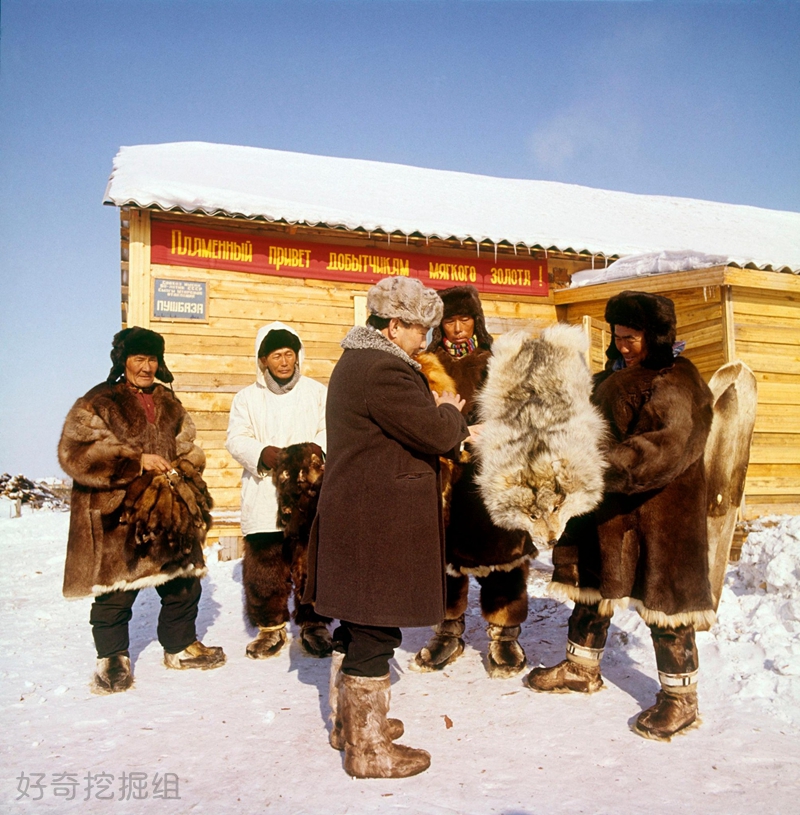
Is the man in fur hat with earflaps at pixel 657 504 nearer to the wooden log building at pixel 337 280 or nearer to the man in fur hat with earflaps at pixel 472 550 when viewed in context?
the man in fur hat with earflaps at pixel 472 550

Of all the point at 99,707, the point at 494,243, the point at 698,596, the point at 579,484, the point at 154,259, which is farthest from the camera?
the point at 494,243

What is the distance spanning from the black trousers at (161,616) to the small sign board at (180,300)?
13.5 feet

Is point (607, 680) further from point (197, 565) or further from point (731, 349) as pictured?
point (731, 349)

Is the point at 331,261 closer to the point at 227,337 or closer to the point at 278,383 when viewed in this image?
the point at 227,337

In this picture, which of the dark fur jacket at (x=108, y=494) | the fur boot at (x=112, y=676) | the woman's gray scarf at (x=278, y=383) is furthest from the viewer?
the woman's gray scarf at (x=278, y=383)

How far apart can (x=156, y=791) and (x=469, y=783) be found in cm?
117

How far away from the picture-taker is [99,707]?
3.20 metres

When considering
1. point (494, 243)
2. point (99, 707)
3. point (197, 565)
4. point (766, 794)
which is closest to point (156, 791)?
point (99, 707)

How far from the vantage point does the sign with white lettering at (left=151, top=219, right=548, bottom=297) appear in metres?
7.15

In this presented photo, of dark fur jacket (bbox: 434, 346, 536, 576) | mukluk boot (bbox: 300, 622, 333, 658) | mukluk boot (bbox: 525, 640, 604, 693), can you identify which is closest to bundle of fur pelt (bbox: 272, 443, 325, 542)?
mukluk boot (bbox: 300, 622, 333, 658)

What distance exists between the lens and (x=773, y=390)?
769 cm

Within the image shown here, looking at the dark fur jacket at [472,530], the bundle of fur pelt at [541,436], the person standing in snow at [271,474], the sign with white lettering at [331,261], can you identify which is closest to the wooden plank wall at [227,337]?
the sign with white lettering at [331,261]

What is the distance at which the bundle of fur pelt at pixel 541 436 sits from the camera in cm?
259

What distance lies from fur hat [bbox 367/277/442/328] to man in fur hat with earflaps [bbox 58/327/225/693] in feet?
5.46
